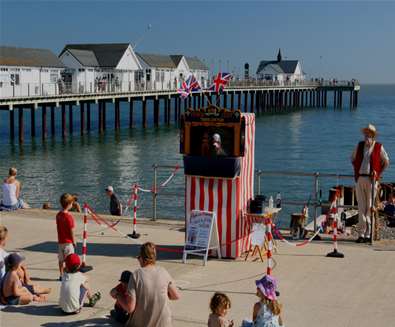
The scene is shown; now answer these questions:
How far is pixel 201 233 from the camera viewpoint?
10.3 m

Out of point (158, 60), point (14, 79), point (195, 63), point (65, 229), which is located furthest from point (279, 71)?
point (65, 229)

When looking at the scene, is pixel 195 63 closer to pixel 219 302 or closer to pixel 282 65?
pixel 282 65

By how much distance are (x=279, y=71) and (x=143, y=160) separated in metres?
78.8

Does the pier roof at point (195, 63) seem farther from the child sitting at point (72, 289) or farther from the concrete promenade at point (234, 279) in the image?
the child sitting at point (72, 289)

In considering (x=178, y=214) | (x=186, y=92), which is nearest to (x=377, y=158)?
(x=186, y=92)

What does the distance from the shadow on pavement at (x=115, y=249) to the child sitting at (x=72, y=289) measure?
2825 millimetres

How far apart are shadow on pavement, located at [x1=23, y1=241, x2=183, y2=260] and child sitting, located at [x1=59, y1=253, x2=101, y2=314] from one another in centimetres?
282

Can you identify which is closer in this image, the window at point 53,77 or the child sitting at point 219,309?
the child sitting at point 219,309

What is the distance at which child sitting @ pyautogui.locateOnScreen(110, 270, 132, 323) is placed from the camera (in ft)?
22.3

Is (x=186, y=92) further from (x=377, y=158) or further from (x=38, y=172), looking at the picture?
(x=38, y=172)

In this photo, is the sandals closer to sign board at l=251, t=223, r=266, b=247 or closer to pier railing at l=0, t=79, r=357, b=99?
sign board at l=251, t=223, r=266, b=247

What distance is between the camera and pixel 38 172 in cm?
3294

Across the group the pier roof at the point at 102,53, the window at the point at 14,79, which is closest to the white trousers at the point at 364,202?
the window at the point at 14,79

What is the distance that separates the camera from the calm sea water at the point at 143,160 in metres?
27.2
